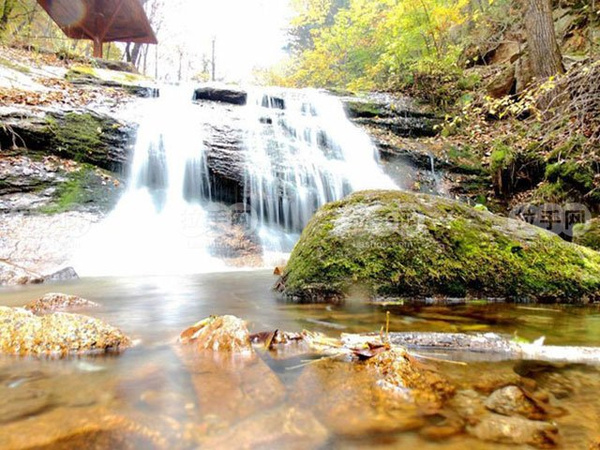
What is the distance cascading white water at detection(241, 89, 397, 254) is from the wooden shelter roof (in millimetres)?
7431

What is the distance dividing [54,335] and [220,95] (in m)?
11.6

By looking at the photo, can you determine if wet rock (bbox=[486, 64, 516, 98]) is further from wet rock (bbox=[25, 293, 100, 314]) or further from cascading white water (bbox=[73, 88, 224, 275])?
wet rock (bbox=[25, 293, 100, 314])

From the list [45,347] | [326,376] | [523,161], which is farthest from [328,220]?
[523,161]

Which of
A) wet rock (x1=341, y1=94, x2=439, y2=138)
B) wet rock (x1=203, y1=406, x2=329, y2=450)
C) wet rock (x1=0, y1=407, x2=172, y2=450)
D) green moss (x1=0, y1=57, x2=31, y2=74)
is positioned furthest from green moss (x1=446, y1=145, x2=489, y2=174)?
green moss (x1=0, y1=57, x2=31, y2=74)

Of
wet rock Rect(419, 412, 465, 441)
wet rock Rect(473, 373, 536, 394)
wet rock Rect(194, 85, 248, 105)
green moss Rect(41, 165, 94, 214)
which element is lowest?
wet rock Rect(419, 412, 465, 441)

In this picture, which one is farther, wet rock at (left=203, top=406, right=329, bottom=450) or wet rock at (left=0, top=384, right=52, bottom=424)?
wet rock at (left=0, top=384, right=52, bottom=424)

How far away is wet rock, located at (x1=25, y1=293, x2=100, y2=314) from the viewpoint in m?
2.98

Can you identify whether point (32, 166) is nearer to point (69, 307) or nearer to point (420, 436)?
point (69, 307)

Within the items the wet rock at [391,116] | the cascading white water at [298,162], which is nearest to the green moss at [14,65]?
the cascading white water at [298,162]

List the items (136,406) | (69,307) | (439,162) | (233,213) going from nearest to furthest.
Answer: (136,406), (69,307), (233,213), (439,162)

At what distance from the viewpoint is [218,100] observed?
12.4 metres

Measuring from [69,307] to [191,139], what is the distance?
7.01 metres

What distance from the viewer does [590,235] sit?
5.43m

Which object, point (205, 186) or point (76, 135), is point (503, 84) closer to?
point (205, 186)
